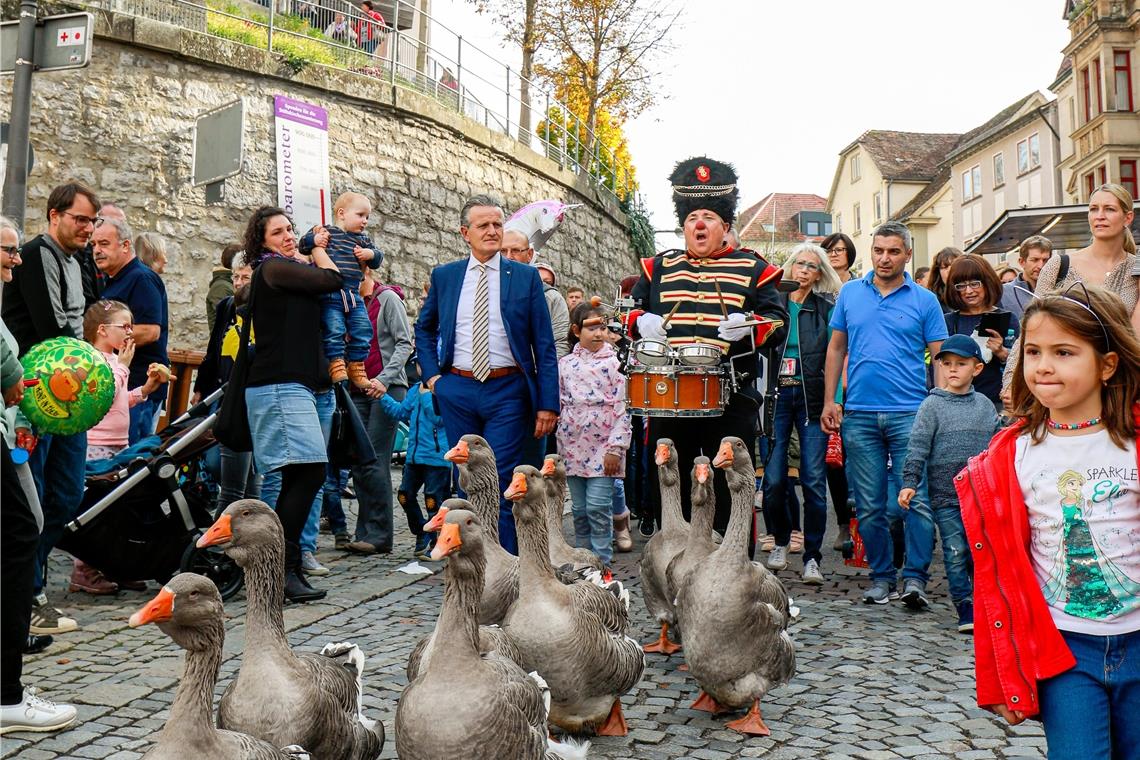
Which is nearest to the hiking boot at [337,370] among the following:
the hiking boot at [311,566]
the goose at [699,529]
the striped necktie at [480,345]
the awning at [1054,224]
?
the striped necktie at [480,345]

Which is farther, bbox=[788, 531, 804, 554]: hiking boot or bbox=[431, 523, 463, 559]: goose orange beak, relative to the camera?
bbox=[788, 531, 804, 554]: hiking boot

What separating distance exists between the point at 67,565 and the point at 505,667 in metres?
5.46

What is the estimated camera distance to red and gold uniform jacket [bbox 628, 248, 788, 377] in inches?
256

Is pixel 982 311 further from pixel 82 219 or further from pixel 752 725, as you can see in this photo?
pixel 82 219

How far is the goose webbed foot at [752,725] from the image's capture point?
4848 mm

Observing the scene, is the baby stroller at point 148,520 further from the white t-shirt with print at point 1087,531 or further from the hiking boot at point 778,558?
the white t-shirt with print at point 1087,531

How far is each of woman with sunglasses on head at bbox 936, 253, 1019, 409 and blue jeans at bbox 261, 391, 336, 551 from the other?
4552 millimetres

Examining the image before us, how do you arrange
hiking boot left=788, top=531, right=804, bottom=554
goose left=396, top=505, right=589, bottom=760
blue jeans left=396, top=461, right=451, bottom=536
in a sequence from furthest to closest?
1. hiking boot left=788, top=531, right=804, bottom=554
2. blue jeans left=396, top=461, right=451, bottom=536
3. goose left=396, top=505, right=589, bottom=760

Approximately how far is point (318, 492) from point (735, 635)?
10.5ft

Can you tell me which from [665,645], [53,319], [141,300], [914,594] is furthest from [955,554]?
[141,300]

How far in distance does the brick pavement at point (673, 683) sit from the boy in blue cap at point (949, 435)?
2.25ft

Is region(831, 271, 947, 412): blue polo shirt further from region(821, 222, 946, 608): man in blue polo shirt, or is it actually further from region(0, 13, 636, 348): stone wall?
region(0, 13, 636, 348): stone wall

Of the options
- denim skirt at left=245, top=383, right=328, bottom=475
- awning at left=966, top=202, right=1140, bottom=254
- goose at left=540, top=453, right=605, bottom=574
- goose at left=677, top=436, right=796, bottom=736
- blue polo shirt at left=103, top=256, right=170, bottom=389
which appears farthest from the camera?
awning at left=966, top=202, right=1140, bottom=254

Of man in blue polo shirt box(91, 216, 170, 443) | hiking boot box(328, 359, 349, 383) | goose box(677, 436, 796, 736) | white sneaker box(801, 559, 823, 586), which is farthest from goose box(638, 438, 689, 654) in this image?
man in blue polo shirt box(91, 216, 170, 443)
